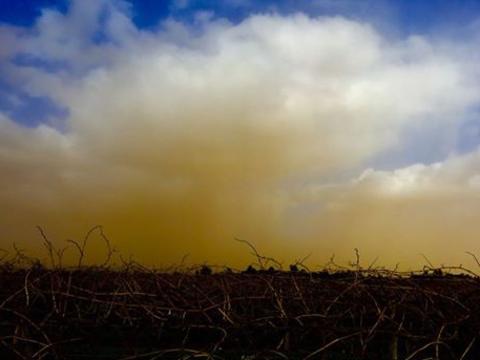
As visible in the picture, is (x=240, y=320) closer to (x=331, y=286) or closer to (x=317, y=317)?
(x=317, y=317)

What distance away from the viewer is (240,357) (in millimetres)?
6031

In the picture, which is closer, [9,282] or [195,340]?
[195,340]

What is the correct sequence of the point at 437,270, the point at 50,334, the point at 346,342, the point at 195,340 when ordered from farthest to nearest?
the point at 437,270, the point at 195,340, the point at 50,334, the point at 346,342

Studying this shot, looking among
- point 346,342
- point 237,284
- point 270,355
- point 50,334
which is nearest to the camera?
point 270,355

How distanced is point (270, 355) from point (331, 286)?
150 inches

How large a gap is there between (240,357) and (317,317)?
921mm

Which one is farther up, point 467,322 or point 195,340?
point 467,322

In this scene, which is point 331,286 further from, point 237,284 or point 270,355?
point 270,355

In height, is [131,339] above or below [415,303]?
below

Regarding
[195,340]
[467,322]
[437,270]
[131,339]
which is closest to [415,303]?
[437,270]

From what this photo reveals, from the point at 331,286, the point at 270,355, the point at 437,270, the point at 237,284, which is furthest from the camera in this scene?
the point at 237,284

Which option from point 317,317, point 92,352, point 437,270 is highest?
point 437,270

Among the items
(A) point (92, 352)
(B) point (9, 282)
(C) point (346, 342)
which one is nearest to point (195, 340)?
(A) point (92, 352)

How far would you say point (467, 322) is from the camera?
6.57 m
